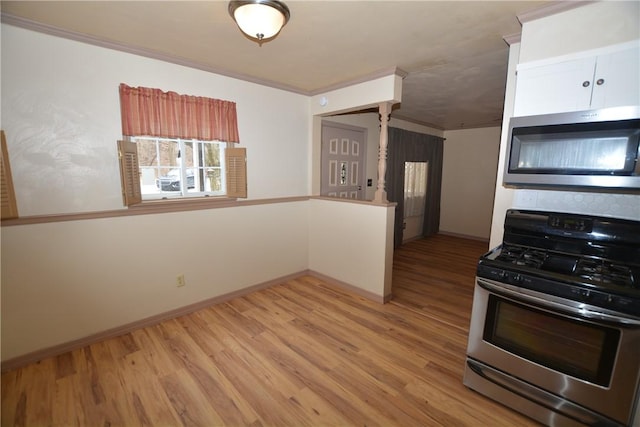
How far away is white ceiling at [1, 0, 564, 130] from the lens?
6.00 feet

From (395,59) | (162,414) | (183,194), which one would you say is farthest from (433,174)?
(162,414)

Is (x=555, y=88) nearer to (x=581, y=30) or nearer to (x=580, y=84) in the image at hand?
(x=580, y=84)

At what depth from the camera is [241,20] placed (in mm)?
1767

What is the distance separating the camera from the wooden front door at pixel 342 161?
4.14 metres

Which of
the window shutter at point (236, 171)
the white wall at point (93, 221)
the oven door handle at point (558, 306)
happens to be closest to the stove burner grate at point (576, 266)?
the oven door handle at point (558, 306)

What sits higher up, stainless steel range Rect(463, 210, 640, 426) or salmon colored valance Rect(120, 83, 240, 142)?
salmon colored valance Rect(120, 83, 240, 142)

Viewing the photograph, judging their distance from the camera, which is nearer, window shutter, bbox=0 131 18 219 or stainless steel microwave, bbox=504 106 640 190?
stainless steel microwave, bbox=504 106 640 190

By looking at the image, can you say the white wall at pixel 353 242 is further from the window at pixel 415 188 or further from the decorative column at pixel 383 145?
the window at pixel 415 188

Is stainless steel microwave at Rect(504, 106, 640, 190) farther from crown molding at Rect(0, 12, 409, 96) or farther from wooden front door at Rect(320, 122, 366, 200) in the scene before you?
wooden front door at Rect(320, 122, 366, 200)

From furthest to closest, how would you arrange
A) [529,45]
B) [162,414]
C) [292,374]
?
[292,374] → [529,45] → [162,414]

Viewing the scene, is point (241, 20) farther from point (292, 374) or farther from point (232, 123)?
point (292, 374)

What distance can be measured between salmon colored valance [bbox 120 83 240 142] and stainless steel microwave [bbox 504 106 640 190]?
2.58 metres

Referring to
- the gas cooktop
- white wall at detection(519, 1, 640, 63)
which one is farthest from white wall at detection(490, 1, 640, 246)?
the gas cooktop

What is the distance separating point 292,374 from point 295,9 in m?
2.53
